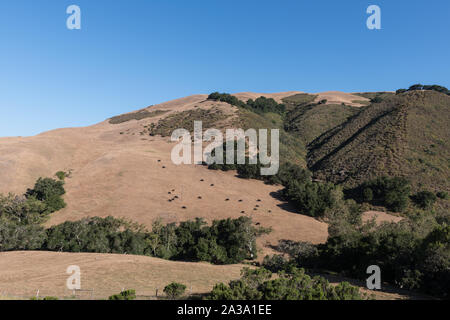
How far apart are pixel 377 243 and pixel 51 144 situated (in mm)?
89704

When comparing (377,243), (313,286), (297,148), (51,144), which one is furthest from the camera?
(297,148)

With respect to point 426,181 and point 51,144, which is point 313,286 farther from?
point 51,144

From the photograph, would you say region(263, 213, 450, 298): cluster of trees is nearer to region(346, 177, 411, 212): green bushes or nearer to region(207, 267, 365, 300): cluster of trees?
region(207, 267, 365, 300): cluster of trees

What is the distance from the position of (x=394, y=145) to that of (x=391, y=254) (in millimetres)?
53869

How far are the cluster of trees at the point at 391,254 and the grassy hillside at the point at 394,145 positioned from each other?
1093 inches

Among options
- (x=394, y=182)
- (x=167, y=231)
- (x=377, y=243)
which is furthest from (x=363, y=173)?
(x=167, y=231)

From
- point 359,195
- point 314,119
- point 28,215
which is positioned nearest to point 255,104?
point 314,119

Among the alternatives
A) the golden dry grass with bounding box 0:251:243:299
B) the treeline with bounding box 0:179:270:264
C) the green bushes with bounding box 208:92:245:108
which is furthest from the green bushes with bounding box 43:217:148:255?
the green bushes with bounding box 208:92:245:108

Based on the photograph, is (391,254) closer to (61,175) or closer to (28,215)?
(28,215)

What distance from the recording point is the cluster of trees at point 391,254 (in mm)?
21534

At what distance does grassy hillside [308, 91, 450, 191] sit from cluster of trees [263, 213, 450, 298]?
2777cm

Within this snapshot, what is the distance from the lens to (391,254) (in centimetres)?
2577

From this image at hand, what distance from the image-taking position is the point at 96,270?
25672 mm

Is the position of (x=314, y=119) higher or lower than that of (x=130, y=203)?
higher
